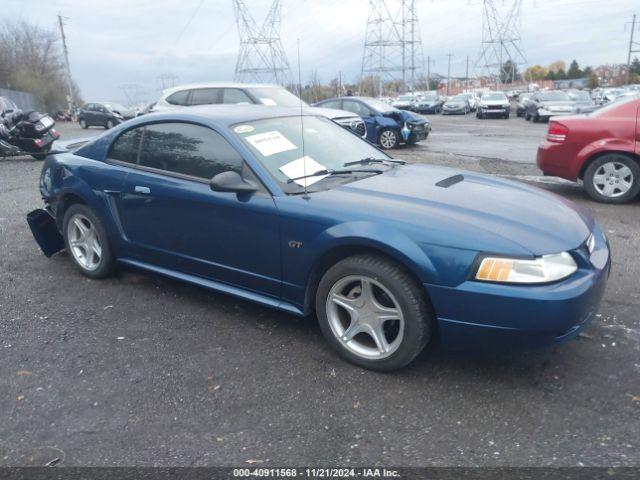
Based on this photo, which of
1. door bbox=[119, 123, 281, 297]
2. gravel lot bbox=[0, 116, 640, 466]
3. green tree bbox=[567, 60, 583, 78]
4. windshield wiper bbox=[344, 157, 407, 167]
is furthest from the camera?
green tree bbox=[567, 60, 583, 78]

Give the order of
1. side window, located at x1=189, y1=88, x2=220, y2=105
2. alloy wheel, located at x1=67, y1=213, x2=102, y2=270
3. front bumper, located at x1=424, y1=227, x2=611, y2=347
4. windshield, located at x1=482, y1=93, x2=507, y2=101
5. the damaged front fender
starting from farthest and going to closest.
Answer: windshield, located at x1=482, y1=93, x2=507, y2=101, side window, located at x1=189, y1=88, x2=220, y2=105, the damaged front fender, alloy wheel, located at x1=67, y1=213, x2=102, y2=270, front bumper, located at x1=424, y1=227, x2=611, y2=347

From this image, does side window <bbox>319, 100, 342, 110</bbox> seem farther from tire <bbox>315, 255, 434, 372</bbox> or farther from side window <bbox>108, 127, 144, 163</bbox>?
tire <bbox>315, 255, 434, 372</bbox>

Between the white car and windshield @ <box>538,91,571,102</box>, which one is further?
windshield @ <box>538,91,571,102</box>

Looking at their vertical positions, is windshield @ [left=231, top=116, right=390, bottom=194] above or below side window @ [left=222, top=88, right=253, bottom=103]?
below

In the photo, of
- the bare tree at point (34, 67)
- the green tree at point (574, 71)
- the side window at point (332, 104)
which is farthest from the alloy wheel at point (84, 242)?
the green tree at point (574, 71)

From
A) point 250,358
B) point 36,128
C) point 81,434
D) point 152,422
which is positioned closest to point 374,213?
point 250,358

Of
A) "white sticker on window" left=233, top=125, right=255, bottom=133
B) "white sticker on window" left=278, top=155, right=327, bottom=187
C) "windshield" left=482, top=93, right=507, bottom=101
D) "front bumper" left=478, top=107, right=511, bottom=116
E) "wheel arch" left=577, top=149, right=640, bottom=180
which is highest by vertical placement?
"white sticker on window" left=233, top=125, right=255, bottom=133

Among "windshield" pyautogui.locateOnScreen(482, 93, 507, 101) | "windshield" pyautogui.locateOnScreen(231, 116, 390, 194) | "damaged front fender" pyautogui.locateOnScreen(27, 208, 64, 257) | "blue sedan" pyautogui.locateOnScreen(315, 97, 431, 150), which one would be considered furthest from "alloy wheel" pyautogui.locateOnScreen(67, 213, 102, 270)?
"windshield" pyautogui.locateOnScreen(482, 93, 507, 101)

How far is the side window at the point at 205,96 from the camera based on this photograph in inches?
459

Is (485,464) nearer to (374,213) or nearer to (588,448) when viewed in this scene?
(588,448)

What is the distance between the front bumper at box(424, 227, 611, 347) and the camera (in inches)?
104

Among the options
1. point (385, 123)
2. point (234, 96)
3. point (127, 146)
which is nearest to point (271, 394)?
point (127, 146)

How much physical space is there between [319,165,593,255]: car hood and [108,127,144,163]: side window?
5.83 feet

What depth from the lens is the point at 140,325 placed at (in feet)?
12.5
